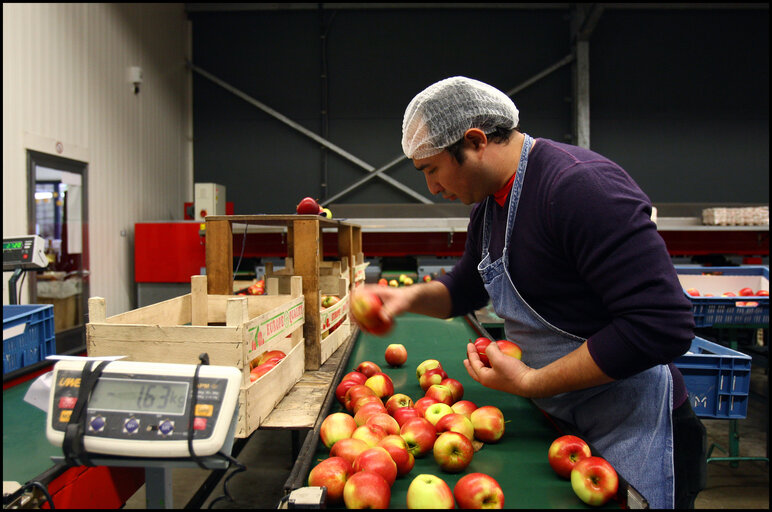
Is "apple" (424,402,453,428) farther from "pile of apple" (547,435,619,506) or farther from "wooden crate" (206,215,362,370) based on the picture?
"wooden crate" (206,215,362,370)

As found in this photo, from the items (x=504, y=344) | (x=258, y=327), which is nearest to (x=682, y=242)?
(x=504, y=344)

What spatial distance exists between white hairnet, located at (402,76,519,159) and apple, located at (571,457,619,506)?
984 mm

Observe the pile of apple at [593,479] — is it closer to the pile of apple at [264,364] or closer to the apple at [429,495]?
the apple at [429,495]

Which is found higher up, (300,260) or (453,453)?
(300,260)

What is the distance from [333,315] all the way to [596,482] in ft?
5.72

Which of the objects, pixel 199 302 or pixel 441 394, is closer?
pixel 441 394

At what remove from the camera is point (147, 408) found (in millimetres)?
991

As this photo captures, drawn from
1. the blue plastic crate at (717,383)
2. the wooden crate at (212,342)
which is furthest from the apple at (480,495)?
the blue plastic crate at (717,383)

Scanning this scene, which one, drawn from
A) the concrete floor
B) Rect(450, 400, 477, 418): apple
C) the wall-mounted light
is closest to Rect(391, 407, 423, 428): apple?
Rect(450, 400, 477, 418): apple

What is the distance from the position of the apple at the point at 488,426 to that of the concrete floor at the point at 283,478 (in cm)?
188

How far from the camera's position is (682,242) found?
698 centimetres

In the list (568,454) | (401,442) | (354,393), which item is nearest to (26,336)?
(354,393)

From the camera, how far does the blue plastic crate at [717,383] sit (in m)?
2.62

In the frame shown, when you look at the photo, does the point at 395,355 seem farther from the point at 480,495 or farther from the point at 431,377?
the point at 480,495
